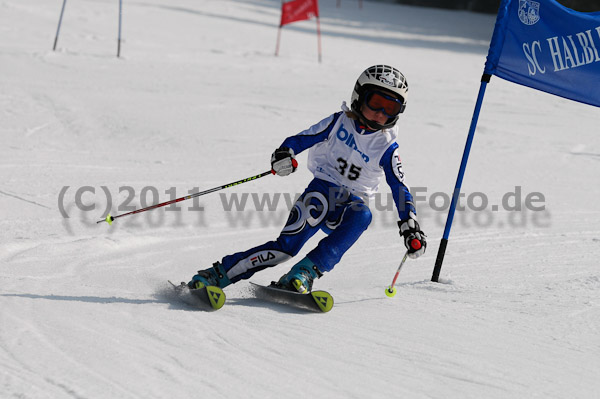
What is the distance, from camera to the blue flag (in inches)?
177

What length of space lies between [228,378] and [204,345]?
358 millimetres

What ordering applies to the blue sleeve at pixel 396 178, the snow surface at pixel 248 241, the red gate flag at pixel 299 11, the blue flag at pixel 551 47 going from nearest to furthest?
the snow surface at pixel 248 241
the blue sleeve at pixel 396 178
the blue flag at pixel 551 47
the red gate flag at pixel 299 11

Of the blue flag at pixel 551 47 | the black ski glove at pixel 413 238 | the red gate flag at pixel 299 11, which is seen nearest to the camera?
the black ski glove at pixel 413 238

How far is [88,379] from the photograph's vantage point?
2.99m

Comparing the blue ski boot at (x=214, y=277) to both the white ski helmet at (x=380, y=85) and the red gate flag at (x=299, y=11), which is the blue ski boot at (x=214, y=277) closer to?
the white ski helmet at (x=380, y=85)

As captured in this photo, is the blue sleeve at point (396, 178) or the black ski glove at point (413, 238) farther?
the blue sleeve at point (396, 178)

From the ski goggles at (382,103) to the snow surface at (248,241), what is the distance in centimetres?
115

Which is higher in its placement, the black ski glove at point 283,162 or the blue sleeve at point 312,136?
the blue sleeve at point 312,136

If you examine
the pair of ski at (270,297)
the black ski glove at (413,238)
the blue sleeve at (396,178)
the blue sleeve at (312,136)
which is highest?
the blue sleeve at (312,136)

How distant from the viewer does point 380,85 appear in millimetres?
4125

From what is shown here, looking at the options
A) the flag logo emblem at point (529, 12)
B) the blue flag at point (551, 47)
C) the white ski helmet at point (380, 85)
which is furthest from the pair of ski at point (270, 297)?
the flag logo emblem at point (529, 12)

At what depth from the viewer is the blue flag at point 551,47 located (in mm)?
4500

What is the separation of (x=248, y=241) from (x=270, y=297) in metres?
1.67

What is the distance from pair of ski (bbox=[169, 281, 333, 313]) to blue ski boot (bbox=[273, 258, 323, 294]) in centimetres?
4
